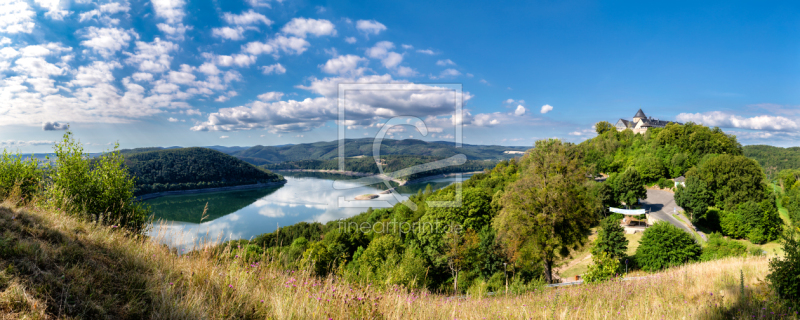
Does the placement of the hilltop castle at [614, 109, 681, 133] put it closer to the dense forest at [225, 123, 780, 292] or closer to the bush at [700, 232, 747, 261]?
the dense forest at [225, 123, 780, 292]

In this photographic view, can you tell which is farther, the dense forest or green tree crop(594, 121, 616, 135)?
green tree crop(594, 121, 616, 135)

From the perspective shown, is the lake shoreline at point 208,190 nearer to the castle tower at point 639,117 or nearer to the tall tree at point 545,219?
the tall tree at point 545,219

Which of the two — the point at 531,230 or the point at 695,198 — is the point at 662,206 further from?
the point at 531,230

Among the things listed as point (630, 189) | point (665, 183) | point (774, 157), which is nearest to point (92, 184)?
point (630, 189)

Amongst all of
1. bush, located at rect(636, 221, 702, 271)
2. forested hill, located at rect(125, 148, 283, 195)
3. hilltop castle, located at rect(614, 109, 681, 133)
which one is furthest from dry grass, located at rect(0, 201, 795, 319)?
forested hill, located at rect(125, 148, 283, 195)

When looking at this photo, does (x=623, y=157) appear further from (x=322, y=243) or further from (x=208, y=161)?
(x=208, y=161)

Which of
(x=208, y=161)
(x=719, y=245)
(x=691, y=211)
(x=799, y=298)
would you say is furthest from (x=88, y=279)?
(x=208, y=161)
